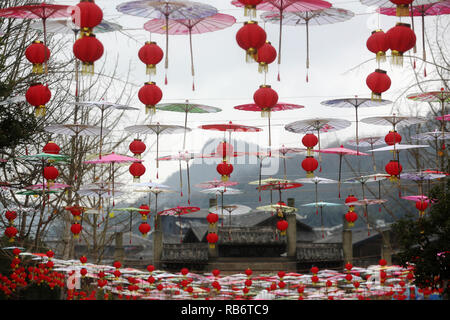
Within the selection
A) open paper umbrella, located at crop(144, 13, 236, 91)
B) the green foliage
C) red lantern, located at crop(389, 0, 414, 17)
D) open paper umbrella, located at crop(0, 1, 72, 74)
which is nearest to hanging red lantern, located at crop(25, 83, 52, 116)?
open paper umbrella, located at crop(0, 1, 72, 74)

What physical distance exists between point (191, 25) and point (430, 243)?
207 inches

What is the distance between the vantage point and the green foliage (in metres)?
8.16

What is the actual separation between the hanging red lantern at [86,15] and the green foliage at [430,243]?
19.7 ft

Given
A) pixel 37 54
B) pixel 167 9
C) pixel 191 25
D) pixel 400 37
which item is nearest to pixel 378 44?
pixel 400 37

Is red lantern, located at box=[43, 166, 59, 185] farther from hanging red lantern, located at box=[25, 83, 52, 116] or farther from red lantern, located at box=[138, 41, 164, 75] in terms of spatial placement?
red lantern, located at box=[138, 41, 164, 75]

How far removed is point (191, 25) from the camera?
621 cm

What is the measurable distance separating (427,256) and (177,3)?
219 inches

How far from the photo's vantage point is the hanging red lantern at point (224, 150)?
9117 millimetres

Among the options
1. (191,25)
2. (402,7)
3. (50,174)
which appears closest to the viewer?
(402,7)

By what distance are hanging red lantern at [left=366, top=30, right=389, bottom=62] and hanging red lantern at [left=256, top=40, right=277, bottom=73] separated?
1.13 m

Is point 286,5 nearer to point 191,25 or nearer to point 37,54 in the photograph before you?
point 191,25

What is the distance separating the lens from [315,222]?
52.9m
